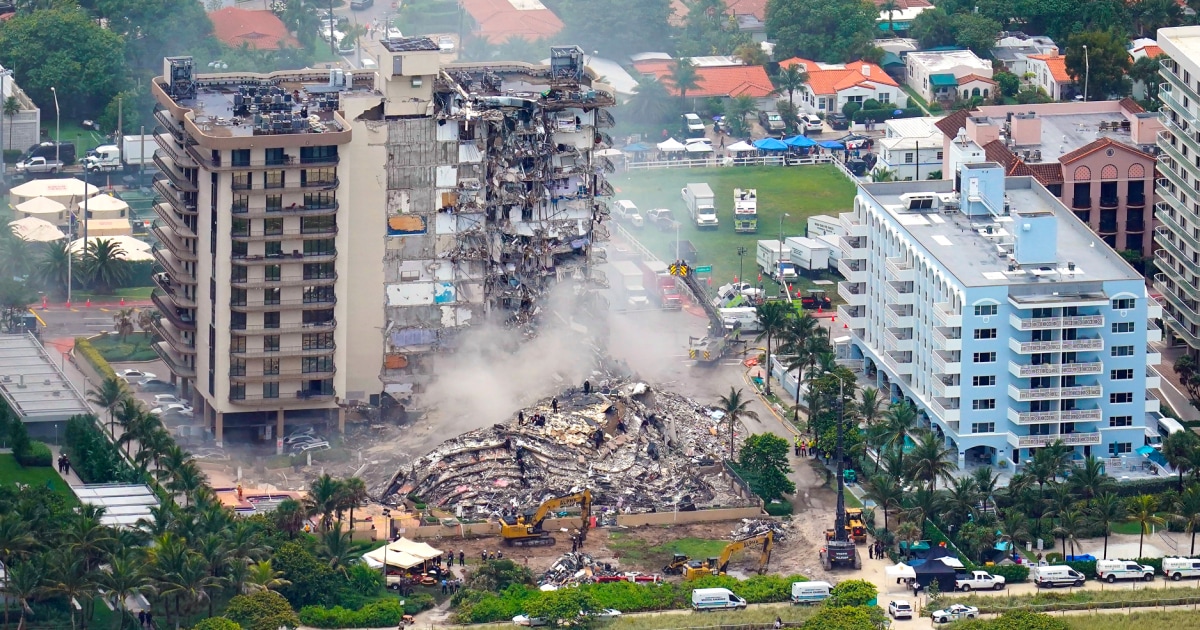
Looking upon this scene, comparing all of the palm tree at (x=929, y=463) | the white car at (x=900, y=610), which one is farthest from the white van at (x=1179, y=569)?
the white car at (x=900, y=610)

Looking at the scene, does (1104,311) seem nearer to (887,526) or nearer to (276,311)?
(887,526)

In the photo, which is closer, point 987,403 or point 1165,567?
point 1165,567

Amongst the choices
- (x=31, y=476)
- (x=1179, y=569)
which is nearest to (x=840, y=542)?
(x=1179, y=569)

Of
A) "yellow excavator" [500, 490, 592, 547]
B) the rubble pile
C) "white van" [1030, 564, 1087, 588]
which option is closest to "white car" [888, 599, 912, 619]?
"white van" [1030, 564, 1087, 588]

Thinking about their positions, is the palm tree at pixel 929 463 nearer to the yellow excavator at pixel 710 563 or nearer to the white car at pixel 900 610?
the yellow excavator at pixel 710 563

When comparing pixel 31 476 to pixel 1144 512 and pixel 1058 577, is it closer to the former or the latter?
pixel 1058 577

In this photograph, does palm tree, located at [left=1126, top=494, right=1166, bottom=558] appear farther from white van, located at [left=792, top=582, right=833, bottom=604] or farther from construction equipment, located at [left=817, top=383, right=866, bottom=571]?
white van, located at [left=792, top=582, right=833, bottom=604]

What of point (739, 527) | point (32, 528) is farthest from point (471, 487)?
point (32, 528)
